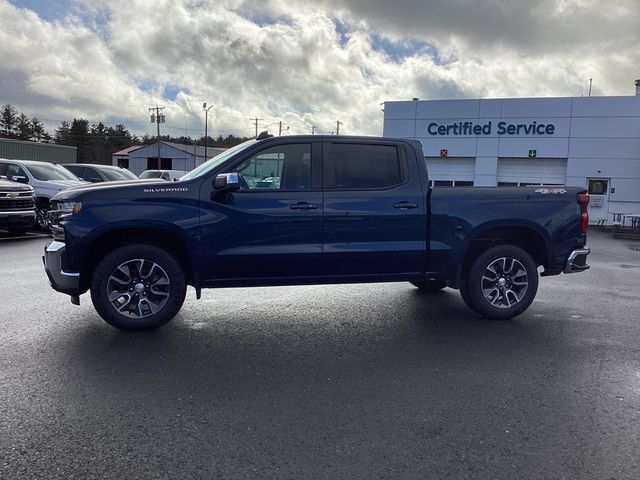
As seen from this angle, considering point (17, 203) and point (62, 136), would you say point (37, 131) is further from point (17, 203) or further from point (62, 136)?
point (17, 203)

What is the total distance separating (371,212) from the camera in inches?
217

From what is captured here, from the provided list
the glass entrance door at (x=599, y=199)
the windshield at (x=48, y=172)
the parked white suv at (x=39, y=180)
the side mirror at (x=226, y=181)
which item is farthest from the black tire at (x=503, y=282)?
the glass entrance door at (x=599, y=199)

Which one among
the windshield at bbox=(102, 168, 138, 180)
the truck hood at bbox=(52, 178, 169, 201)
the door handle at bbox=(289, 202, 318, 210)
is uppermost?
the windshield at bbox=(102, 168, 138, 180)

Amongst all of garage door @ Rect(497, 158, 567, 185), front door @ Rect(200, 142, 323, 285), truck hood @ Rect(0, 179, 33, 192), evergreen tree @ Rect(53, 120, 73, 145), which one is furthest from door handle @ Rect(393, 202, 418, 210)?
evergreen tree @ Rect(53, 120, 73, 145)

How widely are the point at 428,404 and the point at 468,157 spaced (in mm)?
24771

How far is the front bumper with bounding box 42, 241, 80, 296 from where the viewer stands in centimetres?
503

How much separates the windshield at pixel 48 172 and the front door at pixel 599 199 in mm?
22738

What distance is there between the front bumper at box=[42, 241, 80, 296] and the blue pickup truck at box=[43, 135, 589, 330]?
13 mm

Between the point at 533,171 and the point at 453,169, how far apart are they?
4.01 m

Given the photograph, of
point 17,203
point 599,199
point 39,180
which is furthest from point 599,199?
point 17,203

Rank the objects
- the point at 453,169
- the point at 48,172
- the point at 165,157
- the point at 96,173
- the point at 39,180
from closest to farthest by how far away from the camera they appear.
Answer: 1. the point at 39,180
2. the point at 48,172
3. the point at 96,173
4. the point at 453,169
5. the point at 165,157

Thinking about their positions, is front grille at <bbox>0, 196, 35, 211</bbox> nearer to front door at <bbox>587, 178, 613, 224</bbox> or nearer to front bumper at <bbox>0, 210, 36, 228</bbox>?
front bumper at <bbox>0, 210, 36, 228</bbox>

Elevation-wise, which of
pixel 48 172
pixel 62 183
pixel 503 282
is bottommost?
pixel 503 282

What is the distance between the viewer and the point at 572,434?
3318mm
